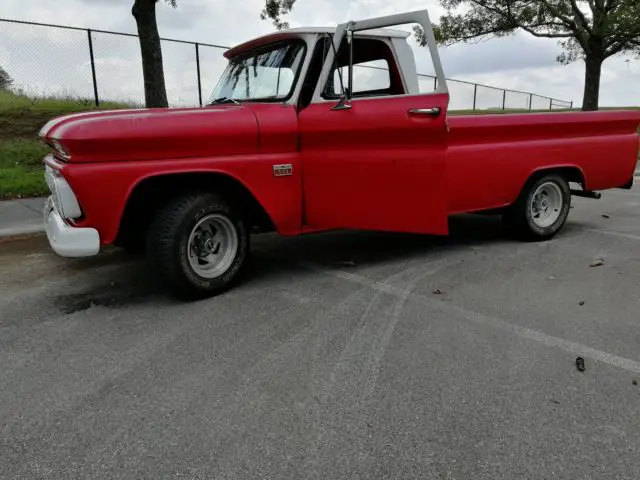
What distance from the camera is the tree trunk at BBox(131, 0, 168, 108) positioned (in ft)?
31.7

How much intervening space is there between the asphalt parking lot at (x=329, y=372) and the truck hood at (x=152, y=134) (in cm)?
114

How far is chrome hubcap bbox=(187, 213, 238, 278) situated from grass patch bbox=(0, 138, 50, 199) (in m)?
5.19

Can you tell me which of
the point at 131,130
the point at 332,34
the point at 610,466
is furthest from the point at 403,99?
the point at 610,466

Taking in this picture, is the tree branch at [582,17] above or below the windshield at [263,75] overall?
above

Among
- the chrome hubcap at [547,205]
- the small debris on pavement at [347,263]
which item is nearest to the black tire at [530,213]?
the chrome hubcap at [547,205]

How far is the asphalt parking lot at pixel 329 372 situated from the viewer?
7.41 ft

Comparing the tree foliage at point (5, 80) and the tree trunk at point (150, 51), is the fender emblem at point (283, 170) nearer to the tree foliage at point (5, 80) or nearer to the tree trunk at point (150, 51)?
the tree trunk at point (150, 51)

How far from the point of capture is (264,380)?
2895 millimetres

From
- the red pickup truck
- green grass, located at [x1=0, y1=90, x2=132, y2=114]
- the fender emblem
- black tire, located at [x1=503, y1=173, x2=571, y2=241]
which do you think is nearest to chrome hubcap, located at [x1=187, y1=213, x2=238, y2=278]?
the red pickup truck

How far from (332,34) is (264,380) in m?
3.00

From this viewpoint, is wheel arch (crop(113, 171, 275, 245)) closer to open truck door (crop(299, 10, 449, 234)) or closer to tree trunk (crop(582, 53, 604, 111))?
open truck door (crop(299, 10, 449, 234))

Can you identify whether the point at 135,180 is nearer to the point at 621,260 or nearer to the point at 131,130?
the point at 131,130

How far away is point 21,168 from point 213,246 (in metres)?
6.48

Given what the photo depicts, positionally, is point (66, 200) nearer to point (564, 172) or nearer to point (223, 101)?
point (223, 101)
